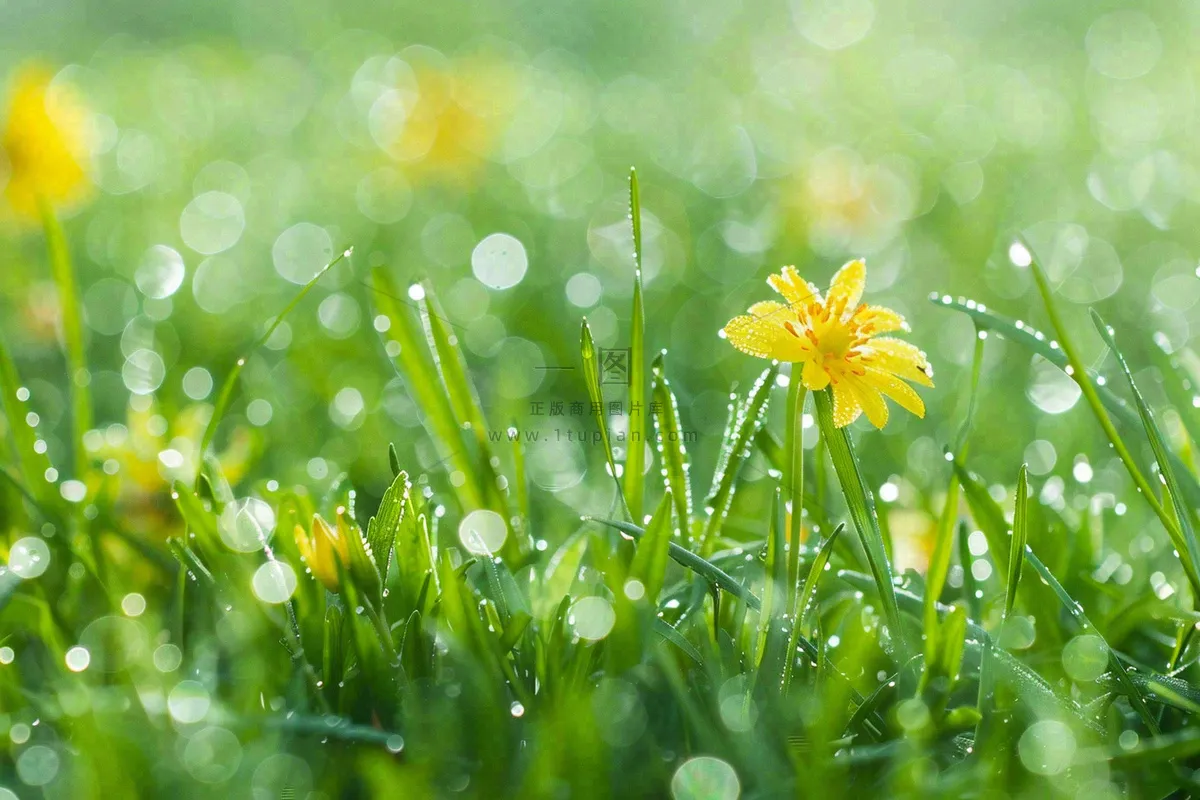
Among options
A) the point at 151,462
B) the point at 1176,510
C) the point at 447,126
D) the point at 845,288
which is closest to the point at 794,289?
the point at 845,288

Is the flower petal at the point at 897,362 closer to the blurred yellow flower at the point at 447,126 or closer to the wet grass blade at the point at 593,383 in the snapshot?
the wet grass blade at the point at 593,383

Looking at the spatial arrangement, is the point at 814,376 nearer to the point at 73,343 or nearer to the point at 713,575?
the point at 713,575

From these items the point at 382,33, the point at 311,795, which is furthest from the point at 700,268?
the point at 382,33

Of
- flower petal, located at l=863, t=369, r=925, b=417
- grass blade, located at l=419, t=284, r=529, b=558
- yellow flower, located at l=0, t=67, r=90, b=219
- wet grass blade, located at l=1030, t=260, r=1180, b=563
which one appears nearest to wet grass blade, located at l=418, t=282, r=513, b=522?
grass blade, located at l=419, t=284, r=529, b=558

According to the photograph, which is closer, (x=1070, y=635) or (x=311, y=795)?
(x=311, y=795)

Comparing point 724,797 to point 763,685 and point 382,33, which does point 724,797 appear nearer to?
point 763,685

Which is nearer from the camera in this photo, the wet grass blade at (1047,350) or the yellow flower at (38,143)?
the wet grass blade at (1047,350)

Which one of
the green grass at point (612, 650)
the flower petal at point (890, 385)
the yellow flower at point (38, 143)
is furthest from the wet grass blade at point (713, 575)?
the yellow flower at point (38, 143)
